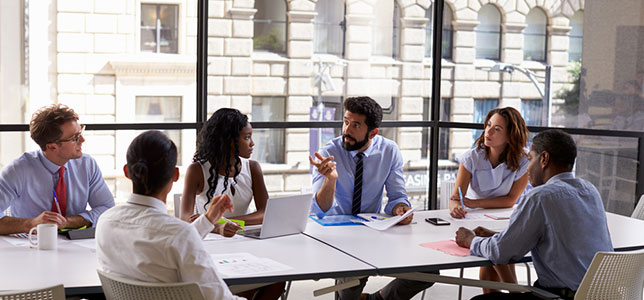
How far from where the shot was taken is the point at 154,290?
2.20 m

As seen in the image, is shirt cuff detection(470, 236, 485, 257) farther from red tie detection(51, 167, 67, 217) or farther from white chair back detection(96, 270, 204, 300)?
red tie detection(51, 167, 67, 217)

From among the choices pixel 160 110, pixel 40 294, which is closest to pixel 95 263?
pixel 40 294

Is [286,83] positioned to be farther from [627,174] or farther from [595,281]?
[595,281]

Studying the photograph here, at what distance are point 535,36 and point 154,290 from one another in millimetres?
4938

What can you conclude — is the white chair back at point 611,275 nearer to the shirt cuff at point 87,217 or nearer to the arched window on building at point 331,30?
the shirt cuff at point 87,217

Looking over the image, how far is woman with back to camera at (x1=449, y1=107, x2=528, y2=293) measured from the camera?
14.0 feet

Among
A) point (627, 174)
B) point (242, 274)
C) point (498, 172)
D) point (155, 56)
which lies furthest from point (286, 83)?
point (242, 274)

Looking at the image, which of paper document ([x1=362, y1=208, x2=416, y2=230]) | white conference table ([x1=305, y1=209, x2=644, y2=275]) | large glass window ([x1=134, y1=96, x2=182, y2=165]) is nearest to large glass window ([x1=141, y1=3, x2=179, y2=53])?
large glass window ([x1=134, y1=96, x2=182, y2=165])

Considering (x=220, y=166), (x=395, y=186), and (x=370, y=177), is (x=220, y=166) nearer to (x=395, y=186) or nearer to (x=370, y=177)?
(x=370, y=177)

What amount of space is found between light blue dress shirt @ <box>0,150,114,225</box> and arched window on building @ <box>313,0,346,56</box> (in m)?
3.19

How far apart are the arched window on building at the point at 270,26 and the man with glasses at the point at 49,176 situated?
2976mm

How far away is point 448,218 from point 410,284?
44 cm

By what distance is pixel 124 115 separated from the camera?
5867 millimetres

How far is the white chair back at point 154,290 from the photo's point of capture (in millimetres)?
2180
